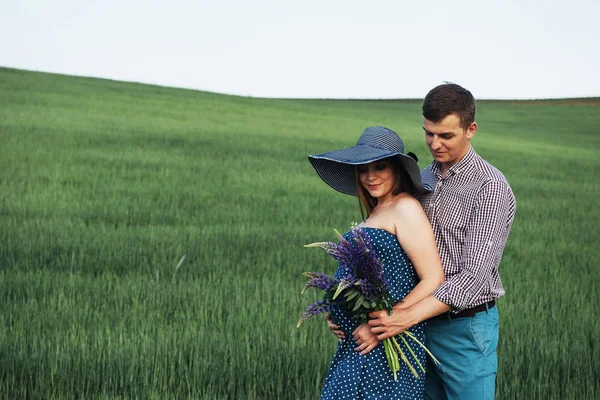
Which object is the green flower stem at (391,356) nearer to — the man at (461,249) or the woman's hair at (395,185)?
the man at (461,249)

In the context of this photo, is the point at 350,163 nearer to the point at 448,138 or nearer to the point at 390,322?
the point at 448,138

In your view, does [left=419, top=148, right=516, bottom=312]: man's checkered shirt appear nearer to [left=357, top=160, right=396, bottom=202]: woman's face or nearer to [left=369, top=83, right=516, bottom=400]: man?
[left=369, top=83, right=516, bottom=400]: man

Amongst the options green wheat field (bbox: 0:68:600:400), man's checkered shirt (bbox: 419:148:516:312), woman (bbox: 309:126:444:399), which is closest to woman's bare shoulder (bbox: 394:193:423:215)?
woman (bbox: 309:126:444:399)

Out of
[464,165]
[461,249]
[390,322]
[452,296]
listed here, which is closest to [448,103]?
[464,165]

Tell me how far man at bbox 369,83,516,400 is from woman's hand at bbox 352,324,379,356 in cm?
4

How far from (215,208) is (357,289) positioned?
818cm

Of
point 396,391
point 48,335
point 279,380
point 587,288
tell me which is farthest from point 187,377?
point 587,288

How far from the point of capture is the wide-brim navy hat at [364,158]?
254 centimetres

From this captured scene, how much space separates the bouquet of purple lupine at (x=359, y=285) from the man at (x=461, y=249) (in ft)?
0.19

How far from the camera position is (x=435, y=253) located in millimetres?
2543

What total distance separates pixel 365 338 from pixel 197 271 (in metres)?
4.37

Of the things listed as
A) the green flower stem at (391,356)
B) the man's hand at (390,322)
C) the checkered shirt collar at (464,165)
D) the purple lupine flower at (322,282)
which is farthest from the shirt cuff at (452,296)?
the checkered shirt collar at (464,165)

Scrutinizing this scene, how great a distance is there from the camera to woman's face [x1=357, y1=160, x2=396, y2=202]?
8.63 ft

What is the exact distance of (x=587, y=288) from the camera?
6594mm
